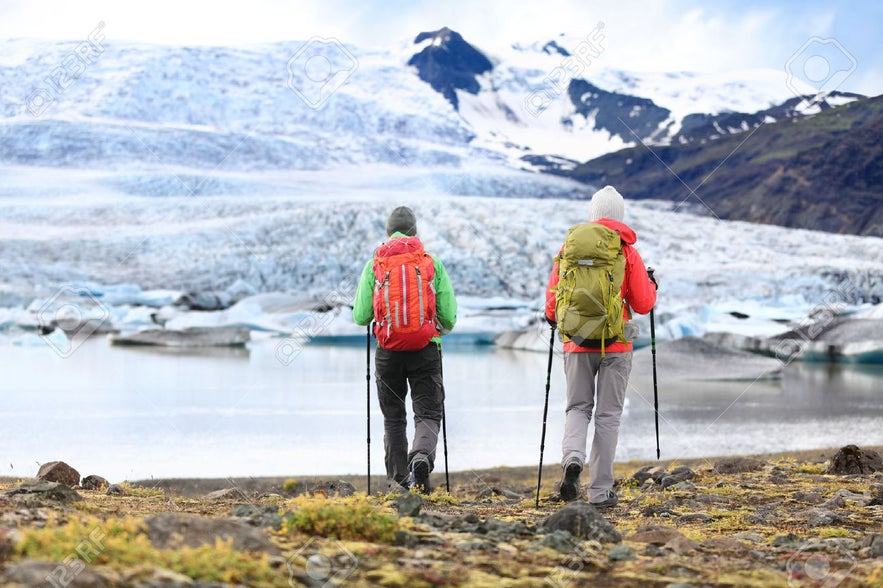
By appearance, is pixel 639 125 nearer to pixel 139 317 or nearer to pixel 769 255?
pixel 769 255

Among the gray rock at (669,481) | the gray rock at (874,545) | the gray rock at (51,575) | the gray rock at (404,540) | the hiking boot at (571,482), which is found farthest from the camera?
the gray rock at (669,481)

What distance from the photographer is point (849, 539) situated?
379 cm

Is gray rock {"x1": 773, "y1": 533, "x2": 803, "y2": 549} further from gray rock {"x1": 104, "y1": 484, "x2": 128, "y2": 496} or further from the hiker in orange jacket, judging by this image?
gray rock {"x1": 104, "y1": 484, "x2": 128, "y2": 496}

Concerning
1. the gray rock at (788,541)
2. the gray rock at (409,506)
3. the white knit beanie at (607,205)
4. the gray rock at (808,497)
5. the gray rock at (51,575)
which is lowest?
the gray rock at (808,497)

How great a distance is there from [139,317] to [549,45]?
95.2m

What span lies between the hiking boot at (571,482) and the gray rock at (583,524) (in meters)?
1.10

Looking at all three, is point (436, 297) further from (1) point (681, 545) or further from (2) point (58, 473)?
(2) point (58, 473)

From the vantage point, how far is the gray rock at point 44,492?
3.88 meters

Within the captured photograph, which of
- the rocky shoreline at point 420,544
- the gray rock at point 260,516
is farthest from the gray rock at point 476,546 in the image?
the gray rock at point 260,516

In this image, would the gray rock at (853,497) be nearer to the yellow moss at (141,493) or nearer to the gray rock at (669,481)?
the gray rock at (669,481)

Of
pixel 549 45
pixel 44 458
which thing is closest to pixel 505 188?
pixel 44 458

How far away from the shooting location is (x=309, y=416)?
513 inches

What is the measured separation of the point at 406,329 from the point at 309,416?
27.0ft

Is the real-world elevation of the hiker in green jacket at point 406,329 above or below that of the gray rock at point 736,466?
above
